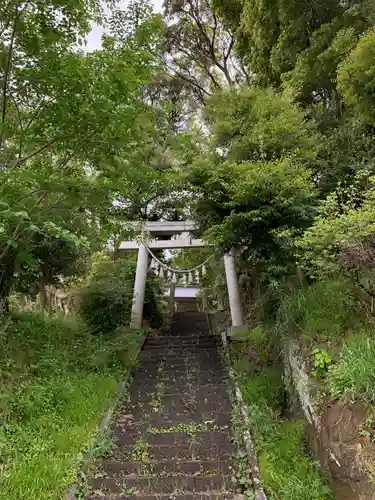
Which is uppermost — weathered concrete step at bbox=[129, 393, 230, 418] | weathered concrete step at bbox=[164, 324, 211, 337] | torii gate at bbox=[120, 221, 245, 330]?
torii gate at bbox=[120, 221, 245, 330]

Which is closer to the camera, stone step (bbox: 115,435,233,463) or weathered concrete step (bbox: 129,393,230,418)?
stone step (bbox: 115,435,233,463)

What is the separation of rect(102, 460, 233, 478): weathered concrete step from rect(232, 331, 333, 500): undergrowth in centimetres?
45

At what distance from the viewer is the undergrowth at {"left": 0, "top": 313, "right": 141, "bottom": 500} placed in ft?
11.5

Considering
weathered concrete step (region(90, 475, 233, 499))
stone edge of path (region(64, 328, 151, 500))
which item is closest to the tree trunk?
stone edge of path (region(64, 328, 151, 500))

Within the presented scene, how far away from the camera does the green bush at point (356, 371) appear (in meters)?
3.03

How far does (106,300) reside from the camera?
9.69 meters

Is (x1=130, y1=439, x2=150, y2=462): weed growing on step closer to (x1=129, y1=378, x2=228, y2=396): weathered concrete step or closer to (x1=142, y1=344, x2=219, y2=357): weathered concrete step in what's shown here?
(x1=129, y1=378, x2=228, y2=396): weathered concrete step

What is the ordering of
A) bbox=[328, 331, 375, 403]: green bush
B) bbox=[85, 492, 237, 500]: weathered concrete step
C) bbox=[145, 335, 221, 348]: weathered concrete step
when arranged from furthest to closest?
1. bbox=[145, 335, 221, 348]: weathered concrete step
2. bbox=[85, 492, 237, 500]: weathered concrete step
3. bbox=[328, 331, 375, 403]: green bush

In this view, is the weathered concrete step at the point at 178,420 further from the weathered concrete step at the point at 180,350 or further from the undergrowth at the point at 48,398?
the weathered concrete step at the point at 180,350

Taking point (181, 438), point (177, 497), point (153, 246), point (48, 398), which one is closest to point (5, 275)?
point (48, 398)

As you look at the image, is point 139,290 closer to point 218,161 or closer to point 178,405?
point 218,161

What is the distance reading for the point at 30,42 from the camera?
4105mm

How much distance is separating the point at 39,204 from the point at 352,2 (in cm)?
680

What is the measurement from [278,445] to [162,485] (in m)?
1.32
